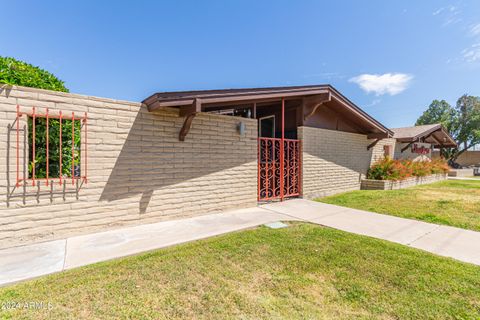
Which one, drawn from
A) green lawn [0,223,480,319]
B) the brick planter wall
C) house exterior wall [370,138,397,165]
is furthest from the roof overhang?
green lawn [0,223,480,319]

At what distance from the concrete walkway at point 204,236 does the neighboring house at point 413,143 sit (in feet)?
24.0

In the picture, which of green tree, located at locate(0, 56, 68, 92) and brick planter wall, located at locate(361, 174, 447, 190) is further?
brick planter wall, located at locate(361, 174, 447, 190)

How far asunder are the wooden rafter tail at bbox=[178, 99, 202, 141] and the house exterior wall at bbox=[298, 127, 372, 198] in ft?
14.3

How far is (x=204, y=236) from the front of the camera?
3.97 metres

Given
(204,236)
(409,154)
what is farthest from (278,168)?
(409,154)

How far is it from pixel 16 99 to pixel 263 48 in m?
9.77

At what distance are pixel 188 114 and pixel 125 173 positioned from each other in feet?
5.75

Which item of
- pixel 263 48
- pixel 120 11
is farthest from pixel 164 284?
pixel 263 48

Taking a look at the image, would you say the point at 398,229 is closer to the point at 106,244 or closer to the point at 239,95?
the point at 239,95

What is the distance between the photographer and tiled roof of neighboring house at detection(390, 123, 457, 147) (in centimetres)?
1352

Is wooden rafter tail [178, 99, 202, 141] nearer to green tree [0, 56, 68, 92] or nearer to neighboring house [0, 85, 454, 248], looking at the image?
Result: neighboring house [0, 85, 454, 248]

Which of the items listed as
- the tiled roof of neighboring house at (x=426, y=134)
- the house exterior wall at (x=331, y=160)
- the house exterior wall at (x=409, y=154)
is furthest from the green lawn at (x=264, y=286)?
the tiled roof of neighboring house at (x=426, y=134)

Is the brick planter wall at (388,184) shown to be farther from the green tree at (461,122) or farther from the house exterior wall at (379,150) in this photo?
the green tree at (461,122)

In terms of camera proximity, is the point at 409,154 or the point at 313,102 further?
the point at 409,154
